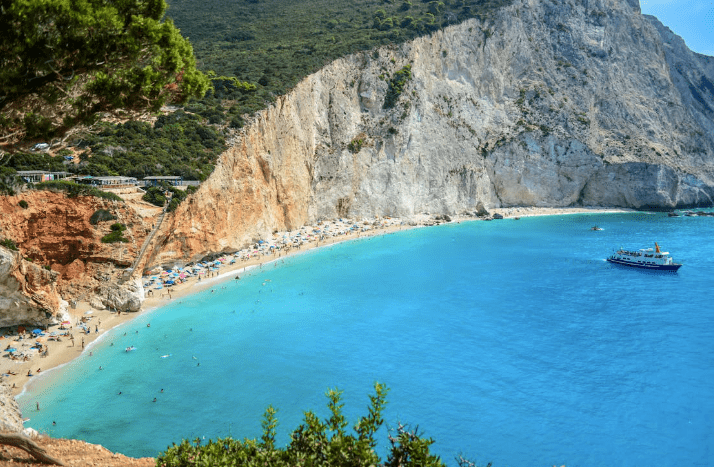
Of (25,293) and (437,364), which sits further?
(25,293)

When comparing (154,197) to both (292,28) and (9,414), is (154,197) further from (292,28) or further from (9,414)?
(292,28)

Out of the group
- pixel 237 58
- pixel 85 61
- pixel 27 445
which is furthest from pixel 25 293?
pixel 237 58

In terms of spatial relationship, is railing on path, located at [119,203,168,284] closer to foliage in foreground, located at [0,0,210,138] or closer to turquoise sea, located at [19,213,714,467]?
turquoise sea, located at [19,213,714,467]

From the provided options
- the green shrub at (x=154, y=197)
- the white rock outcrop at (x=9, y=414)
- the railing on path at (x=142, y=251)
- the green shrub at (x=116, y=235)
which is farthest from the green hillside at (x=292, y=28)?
the white rock outcrop at (x=9, y=414)

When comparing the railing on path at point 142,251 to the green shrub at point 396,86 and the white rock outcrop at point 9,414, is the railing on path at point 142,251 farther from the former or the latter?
the green shrub at point 396,86

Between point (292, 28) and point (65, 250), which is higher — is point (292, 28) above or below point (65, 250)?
above

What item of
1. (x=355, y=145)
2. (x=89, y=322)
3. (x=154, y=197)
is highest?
(x=355, y=145)
